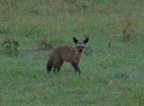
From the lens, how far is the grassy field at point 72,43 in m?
10.0

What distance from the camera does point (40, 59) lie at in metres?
14.0

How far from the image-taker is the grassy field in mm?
10023

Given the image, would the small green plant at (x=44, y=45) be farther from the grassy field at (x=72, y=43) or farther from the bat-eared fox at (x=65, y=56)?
the bat-eared fox at (x=65, y=56)

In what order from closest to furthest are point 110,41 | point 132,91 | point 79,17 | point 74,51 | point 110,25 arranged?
1. point 132,91
2. point 74,51
3. point 110,41
4. point 110,25
5. point 79,17

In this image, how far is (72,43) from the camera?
16.2 metres

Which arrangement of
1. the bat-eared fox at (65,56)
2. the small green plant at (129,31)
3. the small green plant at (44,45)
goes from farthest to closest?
the small green plant at (129,31) < the small green plant at (44,45) < the bat-eared fox at (65,56)

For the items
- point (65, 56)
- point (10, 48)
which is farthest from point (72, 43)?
point (65, 56)

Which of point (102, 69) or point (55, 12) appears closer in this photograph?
point (102, 69)

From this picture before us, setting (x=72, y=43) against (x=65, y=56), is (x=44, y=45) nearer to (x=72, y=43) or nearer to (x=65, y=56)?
(x=72, y=43)

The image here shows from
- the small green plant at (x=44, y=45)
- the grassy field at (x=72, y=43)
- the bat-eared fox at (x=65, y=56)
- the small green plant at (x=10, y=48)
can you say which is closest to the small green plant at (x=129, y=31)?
the grassy field at (x=72, y=43)

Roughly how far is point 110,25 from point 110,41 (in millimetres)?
1973

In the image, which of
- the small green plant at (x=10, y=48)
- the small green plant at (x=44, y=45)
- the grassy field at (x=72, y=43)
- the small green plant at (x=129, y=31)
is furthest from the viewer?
the small green plant at (x=129, y=31)

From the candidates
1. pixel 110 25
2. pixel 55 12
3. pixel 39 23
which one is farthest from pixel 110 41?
pixel 55 12

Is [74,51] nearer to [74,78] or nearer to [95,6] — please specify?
[74,78]
